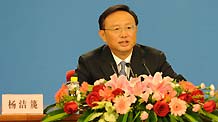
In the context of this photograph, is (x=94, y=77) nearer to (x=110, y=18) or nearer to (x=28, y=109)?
(x=110, y=18)

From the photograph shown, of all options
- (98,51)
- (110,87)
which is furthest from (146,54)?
(110,87)

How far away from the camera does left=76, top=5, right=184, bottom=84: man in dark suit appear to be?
2.15 metres

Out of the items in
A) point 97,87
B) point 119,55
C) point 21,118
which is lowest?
point 21,118

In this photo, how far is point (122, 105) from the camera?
146cm

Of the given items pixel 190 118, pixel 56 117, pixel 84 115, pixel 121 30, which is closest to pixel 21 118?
pixel 56 117

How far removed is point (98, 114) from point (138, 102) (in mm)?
131

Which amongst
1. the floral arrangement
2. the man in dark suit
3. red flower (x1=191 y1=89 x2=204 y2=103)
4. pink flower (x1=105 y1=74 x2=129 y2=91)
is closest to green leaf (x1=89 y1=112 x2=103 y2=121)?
the floral arrangement

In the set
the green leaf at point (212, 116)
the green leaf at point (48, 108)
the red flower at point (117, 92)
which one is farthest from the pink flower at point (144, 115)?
the green leaf at point (48, 108)

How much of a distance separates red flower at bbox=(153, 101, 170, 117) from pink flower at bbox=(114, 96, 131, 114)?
0.28ft

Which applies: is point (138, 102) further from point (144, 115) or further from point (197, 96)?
point (197, 96)

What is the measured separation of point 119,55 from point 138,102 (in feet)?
2.55

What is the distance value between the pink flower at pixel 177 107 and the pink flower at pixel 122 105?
0.44 ft

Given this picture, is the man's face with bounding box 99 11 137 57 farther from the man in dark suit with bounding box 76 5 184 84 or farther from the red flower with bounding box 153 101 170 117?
the red flower with bounding box 153 101 170 117

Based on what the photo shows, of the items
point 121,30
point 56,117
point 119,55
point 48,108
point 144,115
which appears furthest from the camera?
point 119,55
